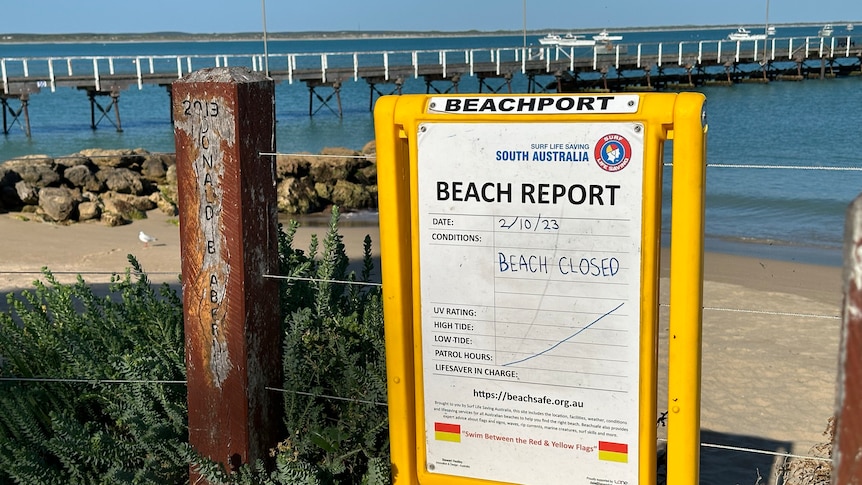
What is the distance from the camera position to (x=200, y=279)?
3238 mm

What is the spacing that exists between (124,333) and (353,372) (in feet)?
3.99

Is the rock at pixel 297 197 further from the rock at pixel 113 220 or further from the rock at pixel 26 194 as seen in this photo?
the rock at pixel 26 194

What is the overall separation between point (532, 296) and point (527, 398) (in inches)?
12.4

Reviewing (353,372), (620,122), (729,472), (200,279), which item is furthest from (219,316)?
(729,472)

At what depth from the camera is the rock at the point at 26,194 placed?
1597 cm

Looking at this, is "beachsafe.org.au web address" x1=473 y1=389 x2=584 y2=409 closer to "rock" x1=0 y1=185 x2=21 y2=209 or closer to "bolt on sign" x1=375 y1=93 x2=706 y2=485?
"bolt on sign" x1=375 y1=93 x2=706 y2=485

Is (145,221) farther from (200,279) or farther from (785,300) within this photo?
(200,279)

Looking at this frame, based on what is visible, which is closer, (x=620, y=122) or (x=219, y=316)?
(x=620, y=122)

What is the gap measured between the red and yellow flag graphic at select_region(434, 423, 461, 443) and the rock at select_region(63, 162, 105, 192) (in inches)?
616

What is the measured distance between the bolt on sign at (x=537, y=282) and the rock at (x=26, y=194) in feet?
47.7

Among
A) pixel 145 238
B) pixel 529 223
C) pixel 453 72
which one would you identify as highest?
pixel 529 223

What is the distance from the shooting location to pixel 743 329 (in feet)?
26.7

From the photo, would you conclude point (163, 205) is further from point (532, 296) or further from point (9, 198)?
point (532, 296)

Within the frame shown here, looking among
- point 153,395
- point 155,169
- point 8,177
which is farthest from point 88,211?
point 153,395
